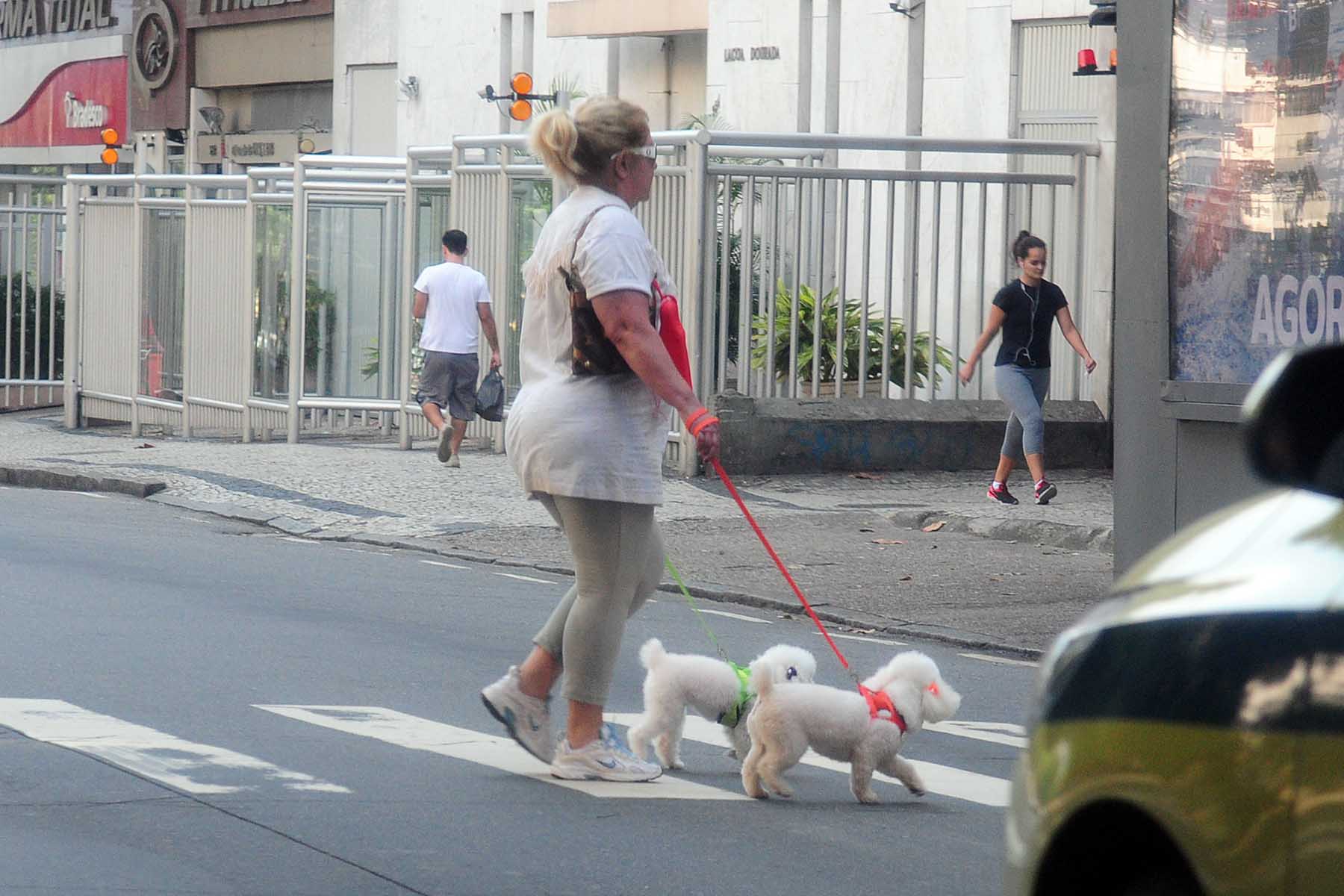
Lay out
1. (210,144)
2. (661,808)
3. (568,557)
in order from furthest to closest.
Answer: (210,144) → (568,557) → (661,808)

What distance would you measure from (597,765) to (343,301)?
594 inches

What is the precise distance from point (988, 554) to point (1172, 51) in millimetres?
4151

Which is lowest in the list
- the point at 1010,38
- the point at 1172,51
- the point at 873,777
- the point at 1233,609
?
the point at 873,777

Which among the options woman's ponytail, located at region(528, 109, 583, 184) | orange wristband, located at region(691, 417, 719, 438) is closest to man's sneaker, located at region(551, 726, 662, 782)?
orange wristband, located at region(691, 417, 719, 438)

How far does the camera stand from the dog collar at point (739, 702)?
6.30m

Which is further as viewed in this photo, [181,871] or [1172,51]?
[1172,51]

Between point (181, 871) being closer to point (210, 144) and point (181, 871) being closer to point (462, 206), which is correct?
point (462, 206)

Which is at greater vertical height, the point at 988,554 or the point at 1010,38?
the point at 1010,38

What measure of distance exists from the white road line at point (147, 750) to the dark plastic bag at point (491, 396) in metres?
10.5

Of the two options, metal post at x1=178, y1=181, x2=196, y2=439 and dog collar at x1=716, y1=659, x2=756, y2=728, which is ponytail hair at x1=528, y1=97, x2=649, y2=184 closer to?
dog collar at x1=716, y1=659, x2=756, y2=728

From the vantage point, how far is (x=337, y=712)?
24.0 ft

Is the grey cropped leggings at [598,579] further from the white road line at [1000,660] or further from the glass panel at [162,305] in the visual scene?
the glass panel at [162,305]

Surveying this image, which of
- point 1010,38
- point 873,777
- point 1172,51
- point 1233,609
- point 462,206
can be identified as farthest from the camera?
point 1010,38

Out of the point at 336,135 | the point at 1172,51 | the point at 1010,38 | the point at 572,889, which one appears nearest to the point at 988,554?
the point at 1172,51
